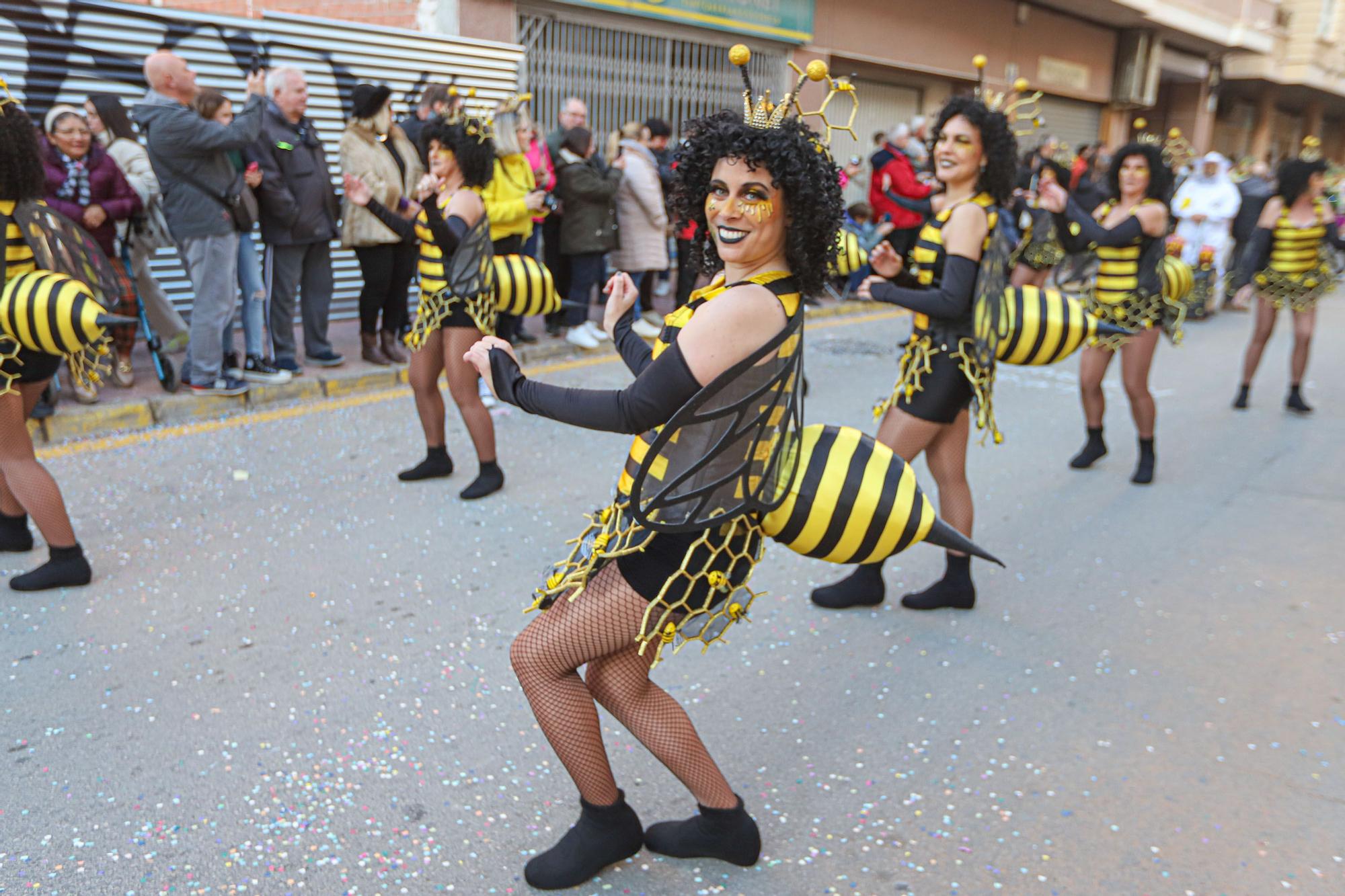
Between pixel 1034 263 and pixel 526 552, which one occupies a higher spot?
pixel 1034 263

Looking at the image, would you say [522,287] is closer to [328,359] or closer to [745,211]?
[745,211]

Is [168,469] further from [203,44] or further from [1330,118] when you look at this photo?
[1330,118]

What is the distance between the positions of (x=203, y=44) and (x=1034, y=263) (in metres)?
7.66

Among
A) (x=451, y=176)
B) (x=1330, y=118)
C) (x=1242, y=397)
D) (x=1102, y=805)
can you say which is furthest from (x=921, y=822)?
(x=1330, y=118)

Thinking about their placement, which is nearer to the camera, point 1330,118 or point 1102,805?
point 1102,805

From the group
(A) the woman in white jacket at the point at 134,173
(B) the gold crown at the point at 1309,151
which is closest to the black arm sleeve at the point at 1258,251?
(B) the gold crown at the point at 1309,151

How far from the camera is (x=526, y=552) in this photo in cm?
459

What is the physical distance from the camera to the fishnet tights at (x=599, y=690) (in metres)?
2.34

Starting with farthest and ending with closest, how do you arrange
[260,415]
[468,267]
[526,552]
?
1. [260,415]
2. [468,267]
3. [526,552]

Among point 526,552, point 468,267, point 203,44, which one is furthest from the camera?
point 203,44

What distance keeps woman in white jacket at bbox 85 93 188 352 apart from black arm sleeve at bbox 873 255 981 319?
17.1 feet

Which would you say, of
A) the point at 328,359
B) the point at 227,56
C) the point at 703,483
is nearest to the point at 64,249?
the point at 703,483

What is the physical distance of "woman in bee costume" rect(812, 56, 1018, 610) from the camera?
3785mm

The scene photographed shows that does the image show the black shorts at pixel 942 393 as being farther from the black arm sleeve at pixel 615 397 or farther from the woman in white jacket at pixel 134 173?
the woman in white jacket at pixel 134 173
